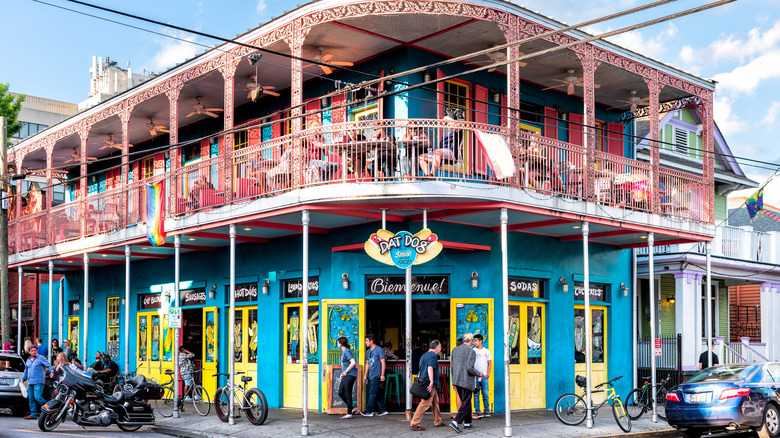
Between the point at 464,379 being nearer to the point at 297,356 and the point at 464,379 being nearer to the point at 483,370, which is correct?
the point at 483,370

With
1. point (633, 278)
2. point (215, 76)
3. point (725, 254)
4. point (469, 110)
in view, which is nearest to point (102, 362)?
point (215, 76)

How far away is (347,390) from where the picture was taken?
16609 millimetres

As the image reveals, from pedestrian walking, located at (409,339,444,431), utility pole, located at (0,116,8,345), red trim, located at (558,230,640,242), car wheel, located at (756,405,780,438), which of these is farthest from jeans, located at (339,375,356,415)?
utility pole, located at (0,116,8,345)

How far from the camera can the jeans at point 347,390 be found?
54.3 ft

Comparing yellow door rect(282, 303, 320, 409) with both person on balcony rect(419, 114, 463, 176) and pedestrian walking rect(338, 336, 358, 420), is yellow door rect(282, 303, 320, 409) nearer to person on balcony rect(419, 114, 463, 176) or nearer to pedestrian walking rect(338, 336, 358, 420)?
pedestrian walking rect(338, 336, 358, 420)

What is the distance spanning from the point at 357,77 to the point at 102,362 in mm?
9512

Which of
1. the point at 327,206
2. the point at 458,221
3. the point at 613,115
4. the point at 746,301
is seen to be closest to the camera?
the point at 327,206

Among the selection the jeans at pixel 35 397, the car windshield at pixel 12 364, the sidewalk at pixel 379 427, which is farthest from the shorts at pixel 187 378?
the car windshield at pixel 12 364

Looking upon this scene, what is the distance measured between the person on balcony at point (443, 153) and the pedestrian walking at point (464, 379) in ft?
10.7

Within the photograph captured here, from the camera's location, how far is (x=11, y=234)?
2702cm

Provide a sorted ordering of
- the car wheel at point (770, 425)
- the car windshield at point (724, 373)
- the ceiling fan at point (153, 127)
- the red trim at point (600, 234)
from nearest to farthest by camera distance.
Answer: the car wheel at point (770, 425) < the car windshield at point (724, 373) < the red trim at point (600, 234) < the ceiling fan at point (153, 127)

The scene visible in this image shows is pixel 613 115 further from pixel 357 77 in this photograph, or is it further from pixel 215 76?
pixel 215 76

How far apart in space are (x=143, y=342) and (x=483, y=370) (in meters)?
12.2

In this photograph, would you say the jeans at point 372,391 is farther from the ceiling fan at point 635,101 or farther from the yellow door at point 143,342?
the ceiling fan at point 635,101
